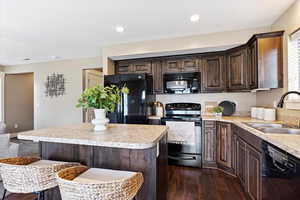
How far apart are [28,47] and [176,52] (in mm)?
3607

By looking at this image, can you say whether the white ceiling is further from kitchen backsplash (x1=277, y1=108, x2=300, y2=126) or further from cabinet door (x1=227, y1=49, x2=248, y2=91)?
kitchen backsplash (x1=277, y1=108, x2=300, y2=126)

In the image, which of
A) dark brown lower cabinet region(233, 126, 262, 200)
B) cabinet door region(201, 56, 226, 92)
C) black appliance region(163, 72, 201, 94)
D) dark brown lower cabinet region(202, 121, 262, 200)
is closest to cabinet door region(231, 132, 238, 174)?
dark brown lower cabinet region(202, 121, 262, 200)

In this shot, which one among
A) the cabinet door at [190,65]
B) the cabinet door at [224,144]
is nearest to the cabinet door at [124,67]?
the cabinet door at [190,65]

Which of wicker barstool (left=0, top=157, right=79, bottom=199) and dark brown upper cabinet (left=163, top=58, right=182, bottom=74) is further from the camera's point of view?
dark brown upper cabinet (left=163, top=58, right=182, bottom=74)

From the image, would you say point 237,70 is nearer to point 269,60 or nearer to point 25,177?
point 269,60

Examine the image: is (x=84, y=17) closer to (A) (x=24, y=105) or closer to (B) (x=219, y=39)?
(B) (x=219, y=39)

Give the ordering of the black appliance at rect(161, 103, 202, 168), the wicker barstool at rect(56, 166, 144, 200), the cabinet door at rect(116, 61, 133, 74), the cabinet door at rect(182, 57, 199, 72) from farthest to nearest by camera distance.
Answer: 1. the cabinet door at rect(116, 61, 133, 74)
2. the cabinet door at rect(182, 57, 199, 72)
3. the black appliance at rect(161, 103, 202, 168)
4. the wicker barstool at rect(56, 166, 144, 200)

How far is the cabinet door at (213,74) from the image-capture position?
10.9 ft

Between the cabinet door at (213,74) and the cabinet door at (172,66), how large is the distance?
19.5 inches

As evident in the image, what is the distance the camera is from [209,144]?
302 cm

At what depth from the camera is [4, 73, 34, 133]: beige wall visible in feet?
18.9

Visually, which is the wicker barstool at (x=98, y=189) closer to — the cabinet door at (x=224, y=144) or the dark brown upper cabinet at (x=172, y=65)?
the cabinet door at (x=224, y=144)

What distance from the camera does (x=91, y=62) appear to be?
4.83 m

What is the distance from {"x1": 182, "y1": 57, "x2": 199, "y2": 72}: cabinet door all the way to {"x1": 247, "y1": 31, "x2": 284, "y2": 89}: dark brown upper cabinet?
3.87ft
